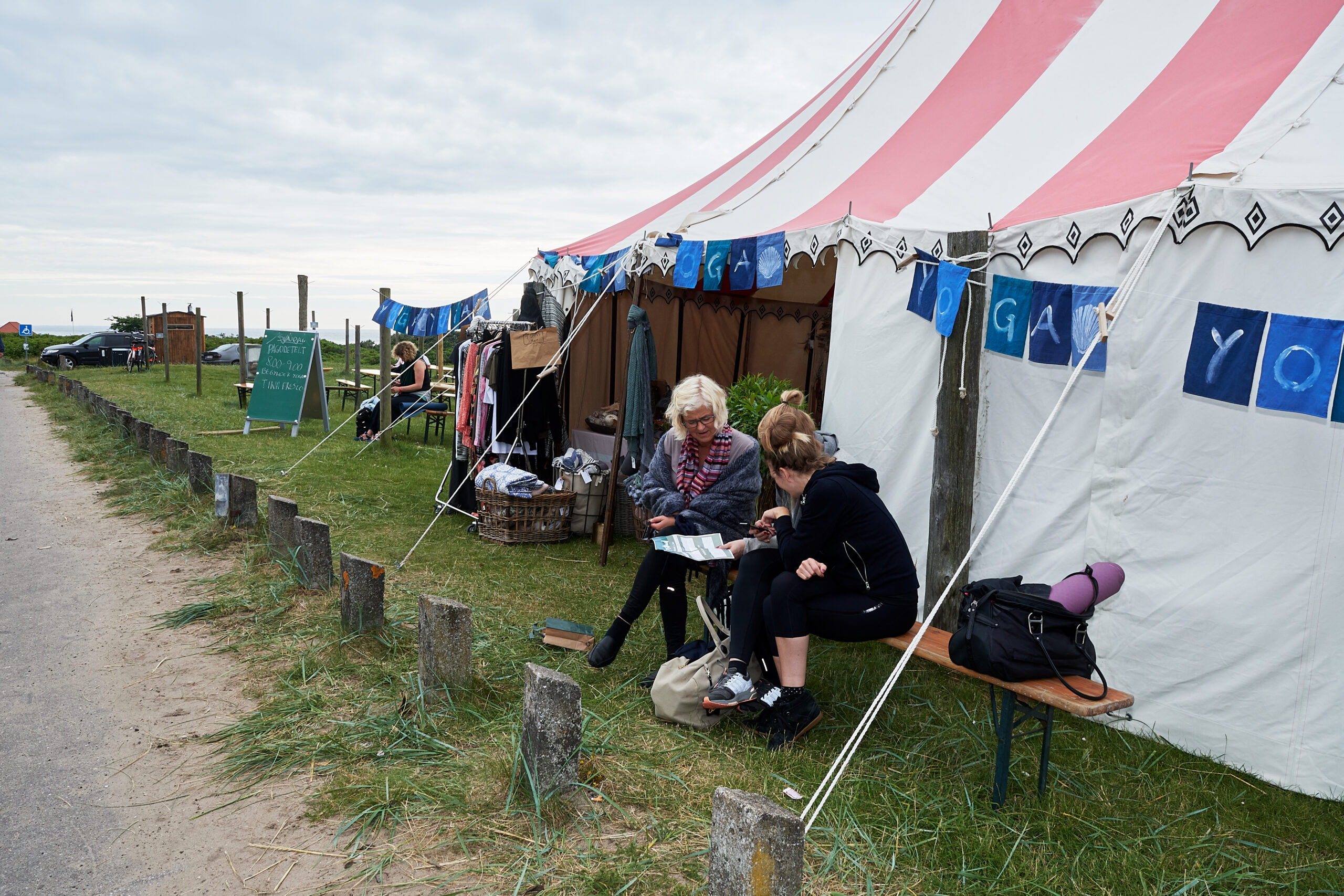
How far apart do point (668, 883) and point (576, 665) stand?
1.67 meters

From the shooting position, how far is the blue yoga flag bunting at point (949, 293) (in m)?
4.01

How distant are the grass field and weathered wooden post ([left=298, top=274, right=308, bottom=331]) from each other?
9464 millimetres

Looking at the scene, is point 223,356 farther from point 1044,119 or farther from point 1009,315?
point 1009,315

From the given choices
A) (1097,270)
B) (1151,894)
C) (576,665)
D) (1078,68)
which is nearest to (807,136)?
(1078,68)

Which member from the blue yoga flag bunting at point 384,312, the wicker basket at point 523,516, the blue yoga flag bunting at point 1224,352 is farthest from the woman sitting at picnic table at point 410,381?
the blue yoga flag bunting at point 1224,352

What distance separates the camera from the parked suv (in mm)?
29219

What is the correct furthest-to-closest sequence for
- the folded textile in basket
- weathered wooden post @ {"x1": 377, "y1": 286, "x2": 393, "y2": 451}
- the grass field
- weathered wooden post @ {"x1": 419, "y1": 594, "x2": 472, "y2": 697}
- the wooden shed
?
the wooden shed
weathered wooden post @ {"x1": 377, "y1": 286, "x2": 393, "y2": 451}
the folded textile in basket
weathered wooden post @ {"x1": 419, "y1": 594, "x2": 472, "y2": 697}
the grass field

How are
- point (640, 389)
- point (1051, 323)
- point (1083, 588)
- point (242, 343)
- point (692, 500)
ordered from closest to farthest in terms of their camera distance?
point (1083, 588) → point (1051, 323) → point (692, 500) → point (640, 389) → point (242, 343)

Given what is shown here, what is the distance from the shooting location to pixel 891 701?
12.2ft

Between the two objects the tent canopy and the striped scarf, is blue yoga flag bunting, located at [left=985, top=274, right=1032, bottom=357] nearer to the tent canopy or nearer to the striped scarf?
the tent canopy

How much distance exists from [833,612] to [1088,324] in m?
1.57

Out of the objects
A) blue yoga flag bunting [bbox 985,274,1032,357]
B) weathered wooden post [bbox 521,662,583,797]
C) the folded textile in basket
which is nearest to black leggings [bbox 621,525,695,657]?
weathered wooden post [bbox 521,662,583,797]

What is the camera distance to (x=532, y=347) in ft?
21.6

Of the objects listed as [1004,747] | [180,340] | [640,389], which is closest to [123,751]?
[1004,747]
